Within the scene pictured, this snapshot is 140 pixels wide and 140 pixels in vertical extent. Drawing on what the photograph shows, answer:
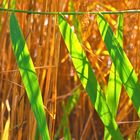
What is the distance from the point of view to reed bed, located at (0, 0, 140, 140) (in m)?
0.98

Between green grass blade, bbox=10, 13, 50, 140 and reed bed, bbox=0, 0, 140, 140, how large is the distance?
12 centimetres

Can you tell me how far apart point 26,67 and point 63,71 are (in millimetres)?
608

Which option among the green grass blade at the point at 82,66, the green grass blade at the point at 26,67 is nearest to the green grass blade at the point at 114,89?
the green grass blade at the point at 82,66

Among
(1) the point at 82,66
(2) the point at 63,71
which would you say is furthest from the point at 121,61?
(2) the point at 63,71

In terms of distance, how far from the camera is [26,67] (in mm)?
764

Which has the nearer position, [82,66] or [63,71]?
[82,66]

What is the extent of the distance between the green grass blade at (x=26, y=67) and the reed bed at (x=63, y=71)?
12 cm

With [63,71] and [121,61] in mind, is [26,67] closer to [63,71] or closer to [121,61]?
[121,61]

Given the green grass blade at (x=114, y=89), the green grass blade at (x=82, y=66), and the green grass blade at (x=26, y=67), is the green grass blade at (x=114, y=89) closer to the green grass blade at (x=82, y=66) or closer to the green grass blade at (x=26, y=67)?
the green grass blade at (x=82, y=66)

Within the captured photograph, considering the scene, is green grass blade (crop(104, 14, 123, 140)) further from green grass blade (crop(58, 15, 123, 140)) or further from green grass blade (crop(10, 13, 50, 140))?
green grass blade (crop(10, 13, 50, 140))

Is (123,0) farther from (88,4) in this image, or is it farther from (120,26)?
(120,26)

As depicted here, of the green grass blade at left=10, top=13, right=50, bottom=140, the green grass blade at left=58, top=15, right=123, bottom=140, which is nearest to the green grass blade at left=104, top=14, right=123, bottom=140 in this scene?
the green grass blade at left=58, top=15, right=123, bottom=140

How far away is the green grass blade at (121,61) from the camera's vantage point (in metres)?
0.77

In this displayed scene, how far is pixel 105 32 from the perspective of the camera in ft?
2.60
